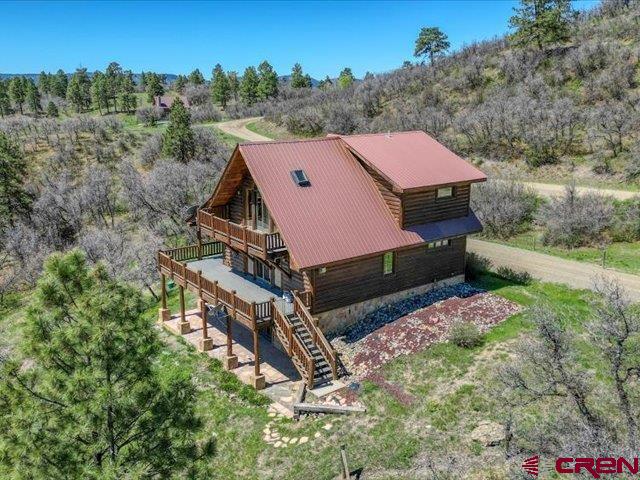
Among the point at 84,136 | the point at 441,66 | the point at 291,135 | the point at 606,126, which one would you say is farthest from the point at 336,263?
the point at 84,136

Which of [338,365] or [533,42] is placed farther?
[533,42]

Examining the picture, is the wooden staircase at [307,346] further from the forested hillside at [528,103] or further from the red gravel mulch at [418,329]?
the forested hillside at [528,103]

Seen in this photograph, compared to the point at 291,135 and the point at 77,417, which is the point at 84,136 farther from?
the point at 77,417

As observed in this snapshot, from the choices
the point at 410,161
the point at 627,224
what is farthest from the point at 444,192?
the point at 627,224

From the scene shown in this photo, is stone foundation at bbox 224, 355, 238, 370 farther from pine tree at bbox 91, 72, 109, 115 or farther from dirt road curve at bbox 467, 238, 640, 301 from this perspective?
pine tree at bbox 91, 72, 109, 115

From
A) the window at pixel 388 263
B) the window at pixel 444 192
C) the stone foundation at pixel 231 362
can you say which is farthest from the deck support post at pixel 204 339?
the window at pixel 444 192

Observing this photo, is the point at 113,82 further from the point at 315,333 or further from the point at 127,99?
the point at 315,333

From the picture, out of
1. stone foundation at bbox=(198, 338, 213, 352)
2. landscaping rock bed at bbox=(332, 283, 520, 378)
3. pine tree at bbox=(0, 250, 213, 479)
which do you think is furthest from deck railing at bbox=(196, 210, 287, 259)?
pine tree at bbox=(0, 250, 213, 479)
